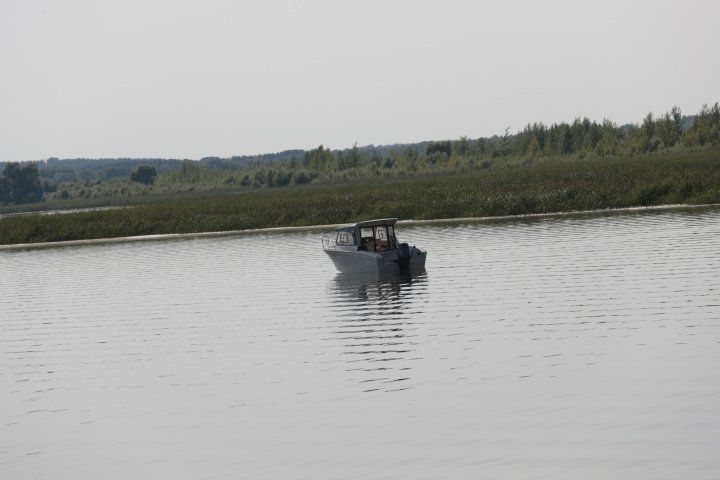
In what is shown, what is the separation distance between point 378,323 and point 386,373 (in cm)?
921

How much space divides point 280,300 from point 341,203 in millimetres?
58236

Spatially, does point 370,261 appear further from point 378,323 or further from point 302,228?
point 302,228

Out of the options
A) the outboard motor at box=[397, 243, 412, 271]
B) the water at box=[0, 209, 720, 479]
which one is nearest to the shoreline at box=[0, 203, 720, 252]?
the water at box=[0, 209, 720, 479]

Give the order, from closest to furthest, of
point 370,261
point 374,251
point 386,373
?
point 386,373, point 370,261, point 374,251

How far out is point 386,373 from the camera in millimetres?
28125

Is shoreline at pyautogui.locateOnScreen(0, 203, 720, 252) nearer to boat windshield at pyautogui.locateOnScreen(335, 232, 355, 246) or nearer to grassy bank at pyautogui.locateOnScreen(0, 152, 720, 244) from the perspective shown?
grassy bank at pyautogui.locateOnScreen(0, 152, 720, 244)

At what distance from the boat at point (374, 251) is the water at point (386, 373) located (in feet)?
3.08


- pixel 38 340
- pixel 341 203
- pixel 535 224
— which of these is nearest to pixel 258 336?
pixel 38 340

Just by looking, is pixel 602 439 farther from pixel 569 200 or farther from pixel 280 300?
pixel 569 200

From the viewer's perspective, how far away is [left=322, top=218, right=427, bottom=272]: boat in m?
52.7

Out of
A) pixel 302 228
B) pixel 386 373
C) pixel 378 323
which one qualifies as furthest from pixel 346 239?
pixel 302 228

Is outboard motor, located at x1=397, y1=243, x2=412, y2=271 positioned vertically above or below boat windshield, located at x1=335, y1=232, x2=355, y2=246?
below

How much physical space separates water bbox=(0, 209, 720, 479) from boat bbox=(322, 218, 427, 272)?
0.94m

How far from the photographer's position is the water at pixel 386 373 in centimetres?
2072
